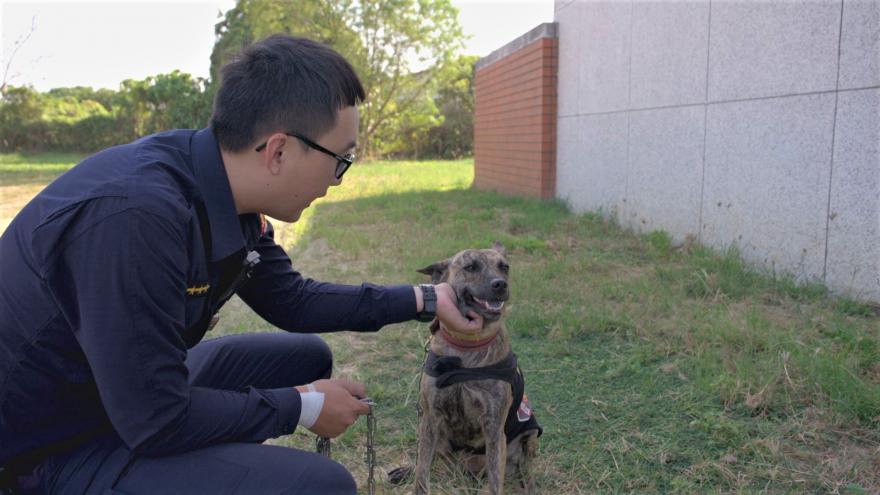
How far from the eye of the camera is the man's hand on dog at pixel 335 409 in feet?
7.14

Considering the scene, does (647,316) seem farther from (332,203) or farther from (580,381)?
(332,203)

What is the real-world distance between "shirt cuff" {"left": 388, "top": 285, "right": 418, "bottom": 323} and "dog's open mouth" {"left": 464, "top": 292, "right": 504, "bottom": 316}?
0.47 meters

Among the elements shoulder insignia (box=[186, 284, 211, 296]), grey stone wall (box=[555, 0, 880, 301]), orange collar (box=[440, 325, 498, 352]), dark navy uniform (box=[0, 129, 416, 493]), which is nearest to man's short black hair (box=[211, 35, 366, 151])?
dark navy uniform (box=[0, 129, 416, 493])

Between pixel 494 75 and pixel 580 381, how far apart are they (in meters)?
10.3

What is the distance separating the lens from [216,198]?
2.06m

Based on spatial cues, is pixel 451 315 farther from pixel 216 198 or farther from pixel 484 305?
pixel 216 198

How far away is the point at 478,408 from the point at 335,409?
3.24ft

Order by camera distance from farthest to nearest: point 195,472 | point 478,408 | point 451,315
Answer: point 478,408, point 451,315, point 195,472

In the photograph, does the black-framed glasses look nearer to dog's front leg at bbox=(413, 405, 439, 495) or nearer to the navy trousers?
the navy trousers

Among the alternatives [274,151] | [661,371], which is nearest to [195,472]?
[274,151]

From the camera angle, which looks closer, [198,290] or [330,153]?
[198,290]

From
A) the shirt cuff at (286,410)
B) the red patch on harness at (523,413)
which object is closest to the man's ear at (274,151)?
the shirt cuff at (286,410)

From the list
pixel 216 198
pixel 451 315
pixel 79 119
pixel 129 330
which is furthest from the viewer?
pixel 79 119

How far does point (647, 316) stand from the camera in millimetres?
5090
